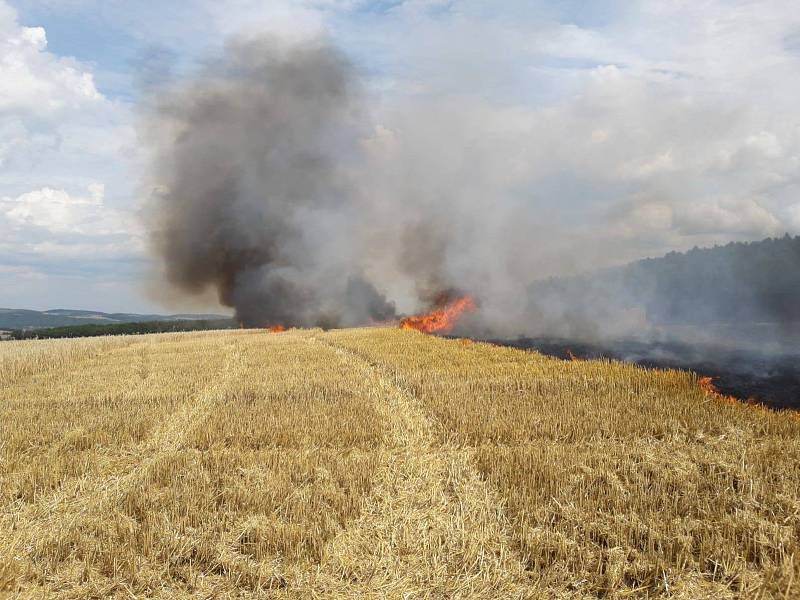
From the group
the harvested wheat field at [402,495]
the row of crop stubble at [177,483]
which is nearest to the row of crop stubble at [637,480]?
the harvested wheat field at [402,495]

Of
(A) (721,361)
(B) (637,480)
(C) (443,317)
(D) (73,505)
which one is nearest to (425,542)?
(B) (637,480)

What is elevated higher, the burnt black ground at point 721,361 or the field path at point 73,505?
the burnt black ground at point 721,361

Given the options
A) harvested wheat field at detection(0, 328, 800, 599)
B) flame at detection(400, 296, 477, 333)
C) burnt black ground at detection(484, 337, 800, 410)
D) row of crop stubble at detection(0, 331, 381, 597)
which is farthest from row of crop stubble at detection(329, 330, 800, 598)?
flame at detection(400, 296, 477, 333)

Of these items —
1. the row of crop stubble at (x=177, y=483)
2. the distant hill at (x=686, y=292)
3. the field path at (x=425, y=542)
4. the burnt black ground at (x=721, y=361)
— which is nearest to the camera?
the field path at (x=425, y=542)

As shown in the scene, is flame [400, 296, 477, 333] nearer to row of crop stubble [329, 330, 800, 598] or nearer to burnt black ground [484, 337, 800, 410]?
burnt black ground [484, 337, 800, 410]

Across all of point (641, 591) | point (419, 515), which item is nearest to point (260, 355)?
point (419, 515)

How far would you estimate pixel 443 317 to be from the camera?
4550 centimetres

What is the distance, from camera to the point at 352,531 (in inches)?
249

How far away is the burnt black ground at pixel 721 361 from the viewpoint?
17078mm

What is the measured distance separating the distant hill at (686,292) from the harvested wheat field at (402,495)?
30.7 meters

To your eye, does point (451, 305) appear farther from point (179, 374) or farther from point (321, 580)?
point (321, 580)

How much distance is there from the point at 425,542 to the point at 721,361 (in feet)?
72.5

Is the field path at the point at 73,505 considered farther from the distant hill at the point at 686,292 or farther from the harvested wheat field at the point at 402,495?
the distant hill at the point at 686,292

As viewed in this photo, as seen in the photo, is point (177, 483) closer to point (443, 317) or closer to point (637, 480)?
point (637, 480)
